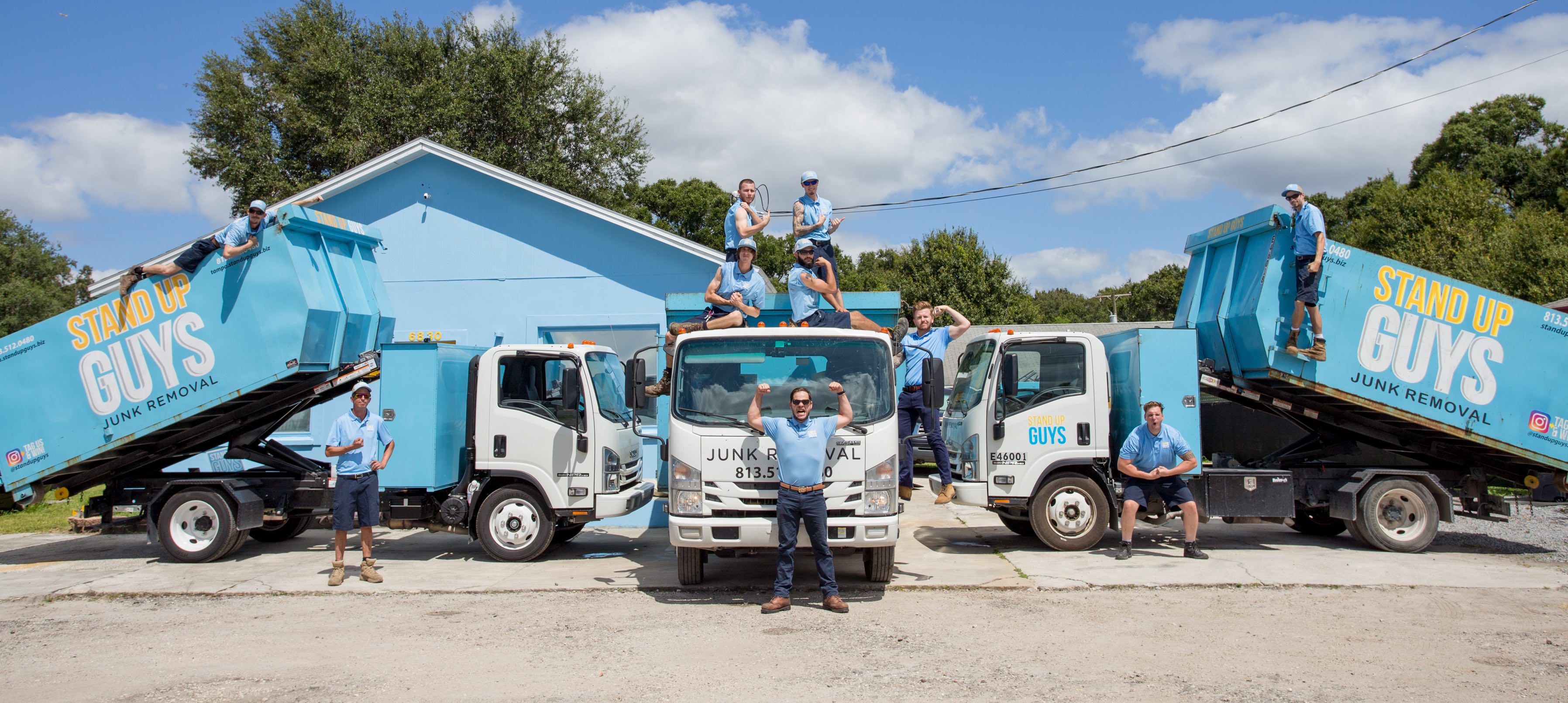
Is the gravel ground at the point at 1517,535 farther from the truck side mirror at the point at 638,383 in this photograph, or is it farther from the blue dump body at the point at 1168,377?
the truck side mirror at the point at 638,383

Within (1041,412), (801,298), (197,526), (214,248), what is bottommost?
(197,526)

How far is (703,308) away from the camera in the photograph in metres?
11.0

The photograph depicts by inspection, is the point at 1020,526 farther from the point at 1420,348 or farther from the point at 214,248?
the point at 214,248

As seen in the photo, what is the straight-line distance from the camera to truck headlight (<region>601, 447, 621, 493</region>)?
9539mm

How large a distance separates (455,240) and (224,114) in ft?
67.2

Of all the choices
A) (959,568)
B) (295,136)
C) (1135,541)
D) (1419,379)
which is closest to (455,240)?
(959,568)

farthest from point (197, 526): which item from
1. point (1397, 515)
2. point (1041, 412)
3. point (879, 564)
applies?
point (1397, 515)

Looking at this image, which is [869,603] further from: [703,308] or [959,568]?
[703,308]

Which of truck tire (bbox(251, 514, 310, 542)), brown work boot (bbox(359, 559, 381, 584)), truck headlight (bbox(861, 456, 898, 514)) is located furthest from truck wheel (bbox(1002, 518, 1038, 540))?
A: truck tire (bbox(251, 514, 310, 542))

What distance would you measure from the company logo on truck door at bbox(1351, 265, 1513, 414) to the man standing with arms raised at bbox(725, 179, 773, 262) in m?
6.21

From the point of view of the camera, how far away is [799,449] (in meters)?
7.05

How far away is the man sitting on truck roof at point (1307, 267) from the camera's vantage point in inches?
352

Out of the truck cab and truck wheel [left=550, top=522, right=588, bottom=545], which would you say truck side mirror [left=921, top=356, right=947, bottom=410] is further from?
truck wheel [left=550, top=522, right=588, bottom=545]

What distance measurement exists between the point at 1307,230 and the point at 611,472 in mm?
7274
